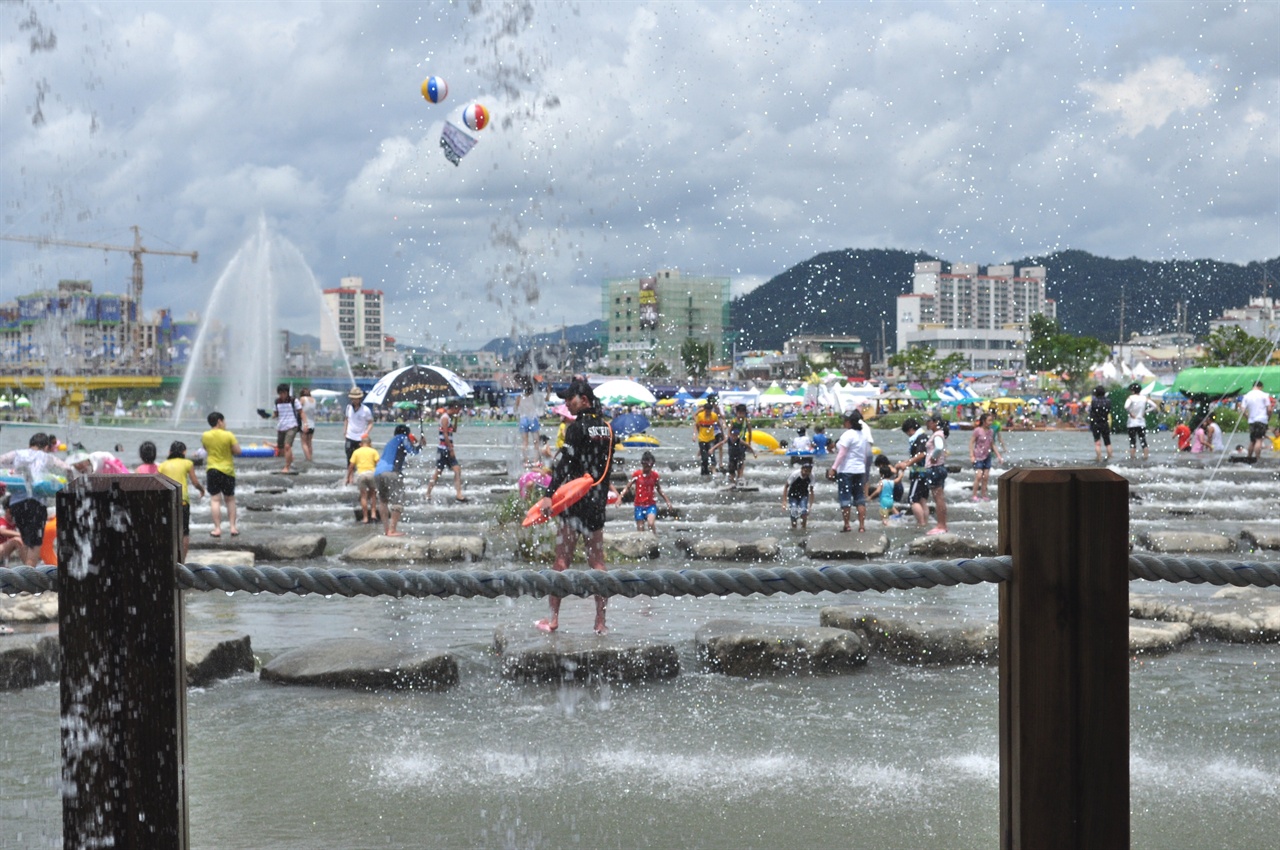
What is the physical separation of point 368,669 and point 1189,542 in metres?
9.24

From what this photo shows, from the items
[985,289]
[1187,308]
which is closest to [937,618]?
[1187,308]

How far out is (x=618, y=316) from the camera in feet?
161

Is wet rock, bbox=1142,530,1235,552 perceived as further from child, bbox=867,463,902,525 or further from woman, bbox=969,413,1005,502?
woman, bbox=969,413,1005,502

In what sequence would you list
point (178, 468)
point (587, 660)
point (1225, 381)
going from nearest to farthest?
1. point (587, 660)
2. point (178, 468)
3. point (1225, 381)

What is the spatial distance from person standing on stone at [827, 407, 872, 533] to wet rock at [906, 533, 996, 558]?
6.78 feet

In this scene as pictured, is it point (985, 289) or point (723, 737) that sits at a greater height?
point (985, 289)

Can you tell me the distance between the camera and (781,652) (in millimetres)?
7398

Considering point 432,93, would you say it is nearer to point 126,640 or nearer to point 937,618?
point 937,618

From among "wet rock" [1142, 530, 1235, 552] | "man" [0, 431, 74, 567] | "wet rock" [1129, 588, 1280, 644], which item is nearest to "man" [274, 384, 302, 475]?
"man" [0, 431, 74, 567]

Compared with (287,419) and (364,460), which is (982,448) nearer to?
(364,460)

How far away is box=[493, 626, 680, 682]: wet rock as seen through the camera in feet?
23.6

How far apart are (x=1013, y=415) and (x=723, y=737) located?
59.1 meters

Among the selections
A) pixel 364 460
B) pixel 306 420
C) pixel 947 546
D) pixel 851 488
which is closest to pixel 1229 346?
pixel 306 420

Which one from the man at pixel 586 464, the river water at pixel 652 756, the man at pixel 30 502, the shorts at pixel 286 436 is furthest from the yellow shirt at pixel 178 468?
the shorts at pixel 286 436
